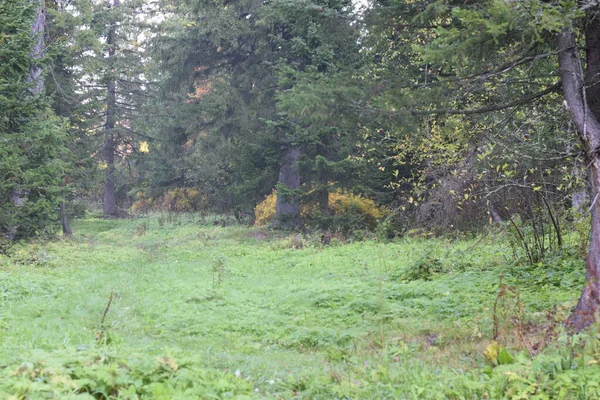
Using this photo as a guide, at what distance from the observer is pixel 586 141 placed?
21.0 feet

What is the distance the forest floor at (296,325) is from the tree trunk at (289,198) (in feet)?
17.3

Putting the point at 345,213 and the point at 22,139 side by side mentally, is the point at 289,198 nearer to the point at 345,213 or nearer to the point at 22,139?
the point at 345,213

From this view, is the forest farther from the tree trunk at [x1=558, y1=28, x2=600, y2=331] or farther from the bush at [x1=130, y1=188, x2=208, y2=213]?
the bush at [x1=130, y1=188, x2=208, y2=213]

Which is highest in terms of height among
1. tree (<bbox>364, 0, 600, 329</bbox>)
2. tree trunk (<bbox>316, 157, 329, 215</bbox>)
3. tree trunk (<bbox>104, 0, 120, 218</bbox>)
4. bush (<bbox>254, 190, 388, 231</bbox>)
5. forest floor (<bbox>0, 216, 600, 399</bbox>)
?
tree trunk (<bbox>104, 0, 120, 218</bbox>)

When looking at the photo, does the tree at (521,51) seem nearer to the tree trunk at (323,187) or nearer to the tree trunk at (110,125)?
the tree trunk at (323,187)

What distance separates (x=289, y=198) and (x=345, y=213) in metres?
2.22

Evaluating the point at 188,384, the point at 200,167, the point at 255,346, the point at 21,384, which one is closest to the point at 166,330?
the point at 255,346

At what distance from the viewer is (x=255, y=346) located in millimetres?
6801

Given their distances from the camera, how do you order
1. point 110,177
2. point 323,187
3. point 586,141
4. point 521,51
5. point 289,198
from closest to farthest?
point 586,141 → point 521,51 → point 323,187 → point 289,198 → point 110,177

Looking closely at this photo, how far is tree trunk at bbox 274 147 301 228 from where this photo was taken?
22328mm

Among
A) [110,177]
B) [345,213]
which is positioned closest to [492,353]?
[345,213]

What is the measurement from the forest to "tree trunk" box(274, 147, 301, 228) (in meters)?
0.13

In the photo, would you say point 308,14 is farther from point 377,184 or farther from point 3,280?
point 377,184

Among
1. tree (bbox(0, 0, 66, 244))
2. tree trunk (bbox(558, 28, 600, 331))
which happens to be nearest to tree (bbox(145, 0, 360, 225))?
tree (bbox(0, 0, 66, 244))
